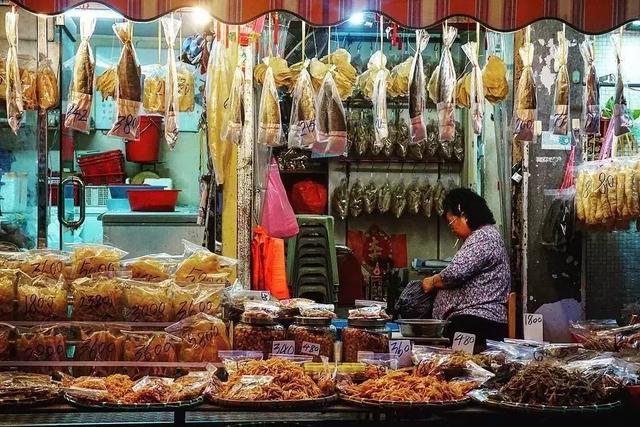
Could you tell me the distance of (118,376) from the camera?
9.59 ft

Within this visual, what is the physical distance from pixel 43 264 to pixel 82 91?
0.80 meters

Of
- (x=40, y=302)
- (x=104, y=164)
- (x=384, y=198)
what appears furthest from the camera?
(x=104, y=164)

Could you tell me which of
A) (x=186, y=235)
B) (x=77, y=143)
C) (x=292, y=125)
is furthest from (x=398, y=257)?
(x=292, y=125)

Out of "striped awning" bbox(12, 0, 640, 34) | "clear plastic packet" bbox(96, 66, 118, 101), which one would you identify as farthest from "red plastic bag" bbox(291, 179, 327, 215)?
"striped awning" bbox(12, 0, 640, 34)

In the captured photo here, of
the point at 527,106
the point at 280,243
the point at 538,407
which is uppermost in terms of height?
the point at 527,106

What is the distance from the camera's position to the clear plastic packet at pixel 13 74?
146 inches

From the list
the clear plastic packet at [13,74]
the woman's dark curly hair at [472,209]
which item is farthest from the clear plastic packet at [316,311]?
the woman's dark curly hair at [472,209]

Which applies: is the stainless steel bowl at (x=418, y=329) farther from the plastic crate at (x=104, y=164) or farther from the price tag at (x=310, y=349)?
the plastic crate at (x=104, y=164)

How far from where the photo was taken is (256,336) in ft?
10.7

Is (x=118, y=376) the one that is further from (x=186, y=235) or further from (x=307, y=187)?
(x=307, y=187)

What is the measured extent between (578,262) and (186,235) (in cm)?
322

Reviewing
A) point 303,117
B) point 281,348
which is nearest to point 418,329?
point 281,348

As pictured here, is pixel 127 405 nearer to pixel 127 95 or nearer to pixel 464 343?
pixel 127 95

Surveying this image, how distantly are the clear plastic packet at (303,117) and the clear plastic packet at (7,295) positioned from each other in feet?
5.02
